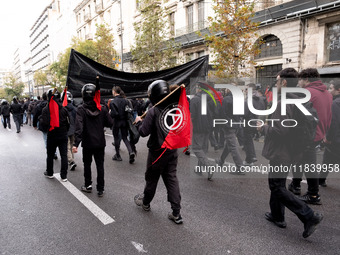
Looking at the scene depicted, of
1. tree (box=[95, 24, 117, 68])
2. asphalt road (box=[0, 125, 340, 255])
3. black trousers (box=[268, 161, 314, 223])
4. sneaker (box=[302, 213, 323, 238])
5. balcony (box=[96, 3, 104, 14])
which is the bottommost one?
asphalt road (box=[0, 125, 340, 255])

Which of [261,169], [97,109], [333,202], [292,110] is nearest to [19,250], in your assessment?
[97,109]

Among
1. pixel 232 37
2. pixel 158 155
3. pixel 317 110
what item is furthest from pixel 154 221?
pixel 232 37

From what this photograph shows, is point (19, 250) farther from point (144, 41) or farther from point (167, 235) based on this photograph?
point (144, 41)

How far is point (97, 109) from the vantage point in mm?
4340

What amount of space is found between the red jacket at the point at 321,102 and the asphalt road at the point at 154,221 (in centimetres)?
116

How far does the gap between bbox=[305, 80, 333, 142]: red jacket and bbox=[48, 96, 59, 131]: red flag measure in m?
4.40

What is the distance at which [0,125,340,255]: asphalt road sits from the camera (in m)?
2.78

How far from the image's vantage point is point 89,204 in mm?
3939

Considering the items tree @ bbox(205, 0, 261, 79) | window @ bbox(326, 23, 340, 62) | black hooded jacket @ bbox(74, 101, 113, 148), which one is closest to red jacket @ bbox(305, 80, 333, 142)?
black hooded jacket @ bbox(74, 101, 113, 148)

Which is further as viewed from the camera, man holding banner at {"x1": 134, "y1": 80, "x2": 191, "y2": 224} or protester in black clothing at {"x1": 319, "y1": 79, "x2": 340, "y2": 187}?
protester in black clothing at {"x1": 319, "y1": 79, "x2": 340, "y2": 187}

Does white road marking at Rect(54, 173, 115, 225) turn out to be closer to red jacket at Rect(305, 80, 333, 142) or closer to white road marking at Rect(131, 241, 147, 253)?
white road marking at Rect(131, 241, 147, 253)

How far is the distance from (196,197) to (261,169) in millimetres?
2368

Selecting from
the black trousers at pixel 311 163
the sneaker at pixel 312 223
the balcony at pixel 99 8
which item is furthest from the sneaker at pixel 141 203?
the balcony at pixel 99 8

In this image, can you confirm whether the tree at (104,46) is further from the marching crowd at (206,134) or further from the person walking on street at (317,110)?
the person walking on street at (317,110)
